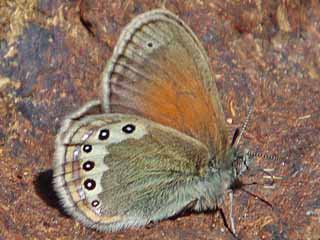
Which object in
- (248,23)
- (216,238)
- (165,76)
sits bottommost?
(216,238)

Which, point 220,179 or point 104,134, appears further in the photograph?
point 220,179

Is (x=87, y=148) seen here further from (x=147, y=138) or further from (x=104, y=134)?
(x=147, y=138)

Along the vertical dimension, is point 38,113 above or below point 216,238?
above

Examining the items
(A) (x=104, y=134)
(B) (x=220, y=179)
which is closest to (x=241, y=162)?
(B) (x=220, y=179)

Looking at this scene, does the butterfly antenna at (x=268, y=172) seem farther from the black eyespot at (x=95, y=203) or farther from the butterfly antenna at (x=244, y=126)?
the black eyespot at (x=95, y=203)

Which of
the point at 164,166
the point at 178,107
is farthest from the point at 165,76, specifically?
the point at 164,166

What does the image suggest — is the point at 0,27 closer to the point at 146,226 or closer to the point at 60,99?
the point at 60,99

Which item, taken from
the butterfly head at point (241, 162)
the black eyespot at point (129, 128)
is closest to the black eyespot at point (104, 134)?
the black eyespot at point (129, 128)
